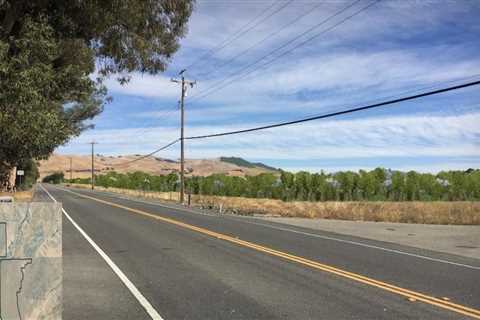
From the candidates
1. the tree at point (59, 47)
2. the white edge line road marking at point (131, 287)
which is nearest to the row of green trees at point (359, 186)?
the tree at point (59, 47)

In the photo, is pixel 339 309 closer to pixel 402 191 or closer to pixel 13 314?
pixel 13 314

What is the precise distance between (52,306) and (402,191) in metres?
64.4

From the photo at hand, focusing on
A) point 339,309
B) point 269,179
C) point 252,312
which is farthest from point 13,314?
point 269,179

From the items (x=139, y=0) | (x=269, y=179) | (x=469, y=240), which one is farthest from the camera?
(x=269, y=179)

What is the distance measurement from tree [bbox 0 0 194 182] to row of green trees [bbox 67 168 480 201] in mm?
42071

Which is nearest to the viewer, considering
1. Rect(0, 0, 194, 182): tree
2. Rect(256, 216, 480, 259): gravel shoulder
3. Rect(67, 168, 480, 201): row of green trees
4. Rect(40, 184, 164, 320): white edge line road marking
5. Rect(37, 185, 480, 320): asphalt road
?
Rect(40, 184, 164, 320): white edge line road marking

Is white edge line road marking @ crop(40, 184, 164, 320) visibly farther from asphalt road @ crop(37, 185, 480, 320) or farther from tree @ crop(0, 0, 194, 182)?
tree @ crop(0, 0, 194, 182)

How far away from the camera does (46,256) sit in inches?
231

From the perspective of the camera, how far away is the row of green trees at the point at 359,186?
213 ft

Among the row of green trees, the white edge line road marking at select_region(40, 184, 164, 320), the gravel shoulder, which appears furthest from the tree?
the row of green trees

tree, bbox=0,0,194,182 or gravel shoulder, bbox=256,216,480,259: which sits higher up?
tree, bbox=0,0,194,182

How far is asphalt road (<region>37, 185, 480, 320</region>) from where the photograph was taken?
7.37 m

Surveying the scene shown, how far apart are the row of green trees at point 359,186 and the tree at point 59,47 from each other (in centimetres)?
4207

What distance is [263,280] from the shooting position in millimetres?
9570
